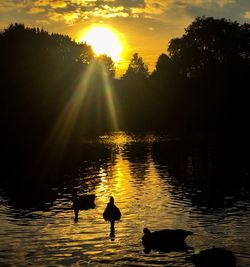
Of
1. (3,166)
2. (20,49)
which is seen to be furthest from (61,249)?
(20,49)

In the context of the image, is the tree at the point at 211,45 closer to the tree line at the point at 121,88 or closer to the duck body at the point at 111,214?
the tree line at the point at 121,88

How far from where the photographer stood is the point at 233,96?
5950 inches

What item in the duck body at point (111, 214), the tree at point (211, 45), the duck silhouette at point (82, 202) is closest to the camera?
the duck body at point (111, 214)

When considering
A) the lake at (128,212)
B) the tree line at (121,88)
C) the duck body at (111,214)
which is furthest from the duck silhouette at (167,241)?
the tree line at (121,88)

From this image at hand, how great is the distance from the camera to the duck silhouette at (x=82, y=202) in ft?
128

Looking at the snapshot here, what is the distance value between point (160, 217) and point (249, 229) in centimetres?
696

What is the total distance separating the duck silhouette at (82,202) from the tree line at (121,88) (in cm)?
6163

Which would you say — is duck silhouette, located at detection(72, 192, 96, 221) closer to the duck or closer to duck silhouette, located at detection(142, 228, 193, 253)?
duck silhouette, located at detection(142, 228, 193, 253)

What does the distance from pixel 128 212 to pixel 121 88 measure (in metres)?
154

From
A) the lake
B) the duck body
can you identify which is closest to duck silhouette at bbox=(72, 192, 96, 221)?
the lake

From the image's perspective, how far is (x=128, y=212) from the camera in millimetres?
39312

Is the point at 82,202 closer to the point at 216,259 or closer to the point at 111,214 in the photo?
the point at 111,214

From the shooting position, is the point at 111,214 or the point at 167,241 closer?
the point at 167,241

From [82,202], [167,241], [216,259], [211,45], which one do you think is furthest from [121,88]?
[216,259]
